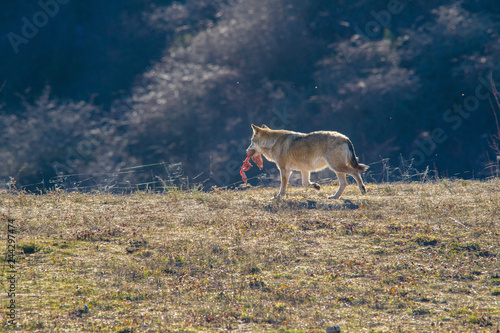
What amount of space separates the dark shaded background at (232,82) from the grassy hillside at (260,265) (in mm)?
21363

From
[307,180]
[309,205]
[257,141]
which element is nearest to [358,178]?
[307,180]

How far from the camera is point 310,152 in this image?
1079 cm

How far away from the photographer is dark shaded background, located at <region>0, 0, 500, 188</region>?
33.8m

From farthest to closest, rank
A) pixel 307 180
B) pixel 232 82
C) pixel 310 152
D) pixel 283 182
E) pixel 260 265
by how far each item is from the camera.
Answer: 1. pixel 232 82
2. pixel 307 180
3. pixel 283 182
4. pixel 310 152
5. pixel 260 265

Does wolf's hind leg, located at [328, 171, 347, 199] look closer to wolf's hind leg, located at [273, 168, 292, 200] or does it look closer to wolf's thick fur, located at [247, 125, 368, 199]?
wolf's thick fur, located at [247, 125, 368, 199]

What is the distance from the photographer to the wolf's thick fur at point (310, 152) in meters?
10.4

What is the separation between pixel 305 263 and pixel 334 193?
14.5 feet

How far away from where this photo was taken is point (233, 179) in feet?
105

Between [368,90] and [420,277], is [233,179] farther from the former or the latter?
[420,277]

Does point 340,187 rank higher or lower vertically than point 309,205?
higher

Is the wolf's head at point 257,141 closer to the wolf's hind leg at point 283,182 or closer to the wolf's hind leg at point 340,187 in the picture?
the wolf's hind leg at point 283,182

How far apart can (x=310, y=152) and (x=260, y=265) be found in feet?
14.7

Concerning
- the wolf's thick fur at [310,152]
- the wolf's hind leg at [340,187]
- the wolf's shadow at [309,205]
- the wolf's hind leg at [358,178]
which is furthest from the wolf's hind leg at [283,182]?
the wolf's hind leg at [358,178]

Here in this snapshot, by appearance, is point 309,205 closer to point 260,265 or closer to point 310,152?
point 310,152
